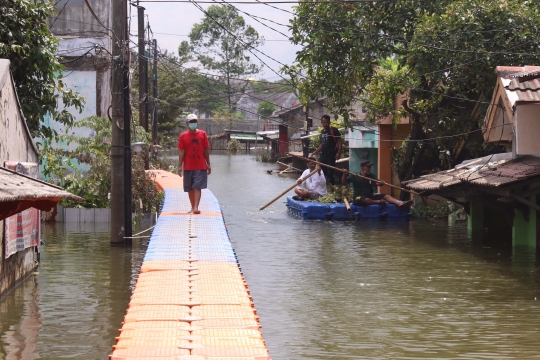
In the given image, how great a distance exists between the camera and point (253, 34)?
90.6 metres

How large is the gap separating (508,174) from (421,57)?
671cm

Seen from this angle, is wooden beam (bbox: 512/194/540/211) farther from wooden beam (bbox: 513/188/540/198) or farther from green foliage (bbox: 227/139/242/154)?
green foliage (bbox: 227/139/242/154)

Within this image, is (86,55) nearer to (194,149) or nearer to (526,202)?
(194,149)

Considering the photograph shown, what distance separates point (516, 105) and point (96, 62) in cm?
1254

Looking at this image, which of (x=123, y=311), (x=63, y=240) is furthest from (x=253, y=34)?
(x=123, y=311)

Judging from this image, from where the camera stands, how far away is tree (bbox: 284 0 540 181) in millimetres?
19797

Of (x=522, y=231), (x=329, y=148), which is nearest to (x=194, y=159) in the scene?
(x=522, y=231)

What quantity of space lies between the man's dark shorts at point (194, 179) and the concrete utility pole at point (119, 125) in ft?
4.22

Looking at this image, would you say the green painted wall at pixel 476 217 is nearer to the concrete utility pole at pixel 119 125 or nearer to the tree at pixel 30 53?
the concrete utility pole at pixel 119 125

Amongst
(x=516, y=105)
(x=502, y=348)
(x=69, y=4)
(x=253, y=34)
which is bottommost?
(x=502, y=348)

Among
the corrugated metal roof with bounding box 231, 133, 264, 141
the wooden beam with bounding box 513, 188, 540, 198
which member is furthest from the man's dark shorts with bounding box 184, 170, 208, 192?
the corrugated metal roof with bounding box 231, 133, 264, 141

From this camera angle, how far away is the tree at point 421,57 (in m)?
19.8

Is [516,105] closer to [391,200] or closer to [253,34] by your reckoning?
[391,200]

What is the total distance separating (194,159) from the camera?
1514 centimetres
